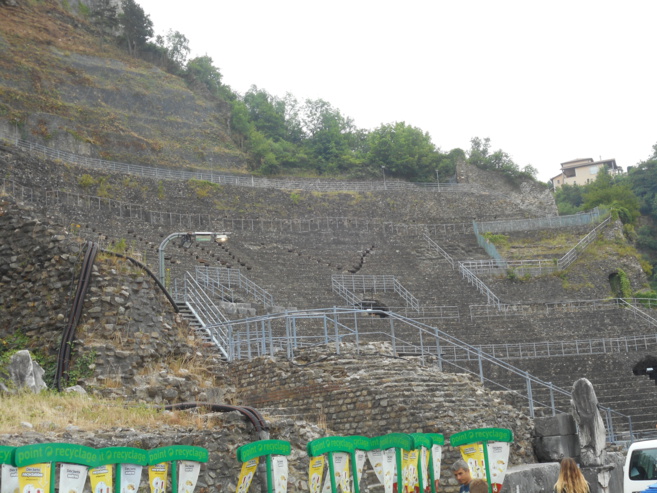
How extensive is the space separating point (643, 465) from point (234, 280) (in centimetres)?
1840

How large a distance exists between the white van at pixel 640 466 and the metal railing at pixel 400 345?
4563 millimetres

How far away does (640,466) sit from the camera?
10.1 metres

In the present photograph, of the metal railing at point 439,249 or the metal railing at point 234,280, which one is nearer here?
the metal railing at point 234,280

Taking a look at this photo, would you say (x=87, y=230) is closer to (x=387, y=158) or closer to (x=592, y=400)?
(x=592, y=400)

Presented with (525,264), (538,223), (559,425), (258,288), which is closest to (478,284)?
(525,264)

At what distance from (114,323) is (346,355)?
4533mm

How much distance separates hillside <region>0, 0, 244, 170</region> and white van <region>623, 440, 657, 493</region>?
3555cm

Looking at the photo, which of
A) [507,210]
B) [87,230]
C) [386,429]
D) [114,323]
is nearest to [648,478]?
[386,429]

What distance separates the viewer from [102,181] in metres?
34.2

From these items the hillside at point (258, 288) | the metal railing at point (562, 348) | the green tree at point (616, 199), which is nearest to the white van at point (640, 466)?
the hillside at point (258, 288)

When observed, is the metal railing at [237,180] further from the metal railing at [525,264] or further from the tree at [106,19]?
A: the tree at [106,19]

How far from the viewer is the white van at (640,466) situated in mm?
9930

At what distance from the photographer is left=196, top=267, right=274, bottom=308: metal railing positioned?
2473cm

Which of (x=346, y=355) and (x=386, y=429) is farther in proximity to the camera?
(x=346, y=355)
